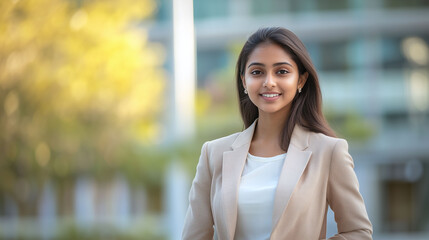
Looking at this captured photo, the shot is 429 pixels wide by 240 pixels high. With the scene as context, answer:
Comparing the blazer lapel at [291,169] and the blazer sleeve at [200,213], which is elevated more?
the blazer lapel at [291,169]

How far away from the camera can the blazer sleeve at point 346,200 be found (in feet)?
6.70

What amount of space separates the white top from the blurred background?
310 inches

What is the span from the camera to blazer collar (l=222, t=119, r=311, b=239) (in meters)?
2.03

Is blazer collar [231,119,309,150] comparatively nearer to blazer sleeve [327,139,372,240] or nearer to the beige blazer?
the beige blazer

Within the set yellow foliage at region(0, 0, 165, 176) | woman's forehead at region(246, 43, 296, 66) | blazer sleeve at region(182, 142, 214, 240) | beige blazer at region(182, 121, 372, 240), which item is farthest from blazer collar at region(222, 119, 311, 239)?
yellow foliage at region(0, 0, 165, 176)

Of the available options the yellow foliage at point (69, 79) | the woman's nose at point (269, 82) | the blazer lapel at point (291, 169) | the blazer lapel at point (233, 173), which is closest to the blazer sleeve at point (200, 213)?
the blazer lapel at point (233, 173)

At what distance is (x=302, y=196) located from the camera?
2035 millimetres

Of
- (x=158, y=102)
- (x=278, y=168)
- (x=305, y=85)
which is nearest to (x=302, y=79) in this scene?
(x=305, y=85)

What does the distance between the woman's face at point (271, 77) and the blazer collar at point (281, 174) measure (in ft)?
0.44

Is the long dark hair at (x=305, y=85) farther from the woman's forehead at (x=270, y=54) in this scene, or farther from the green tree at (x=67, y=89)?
the green tree at (x=67, y=89)

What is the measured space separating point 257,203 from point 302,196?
14cm

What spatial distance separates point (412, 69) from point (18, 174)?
36.8 feet

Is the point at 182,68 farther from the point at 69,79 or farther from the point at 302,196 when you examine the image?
the point at 302,196

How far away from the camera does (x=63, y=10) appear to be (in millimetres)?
10688
